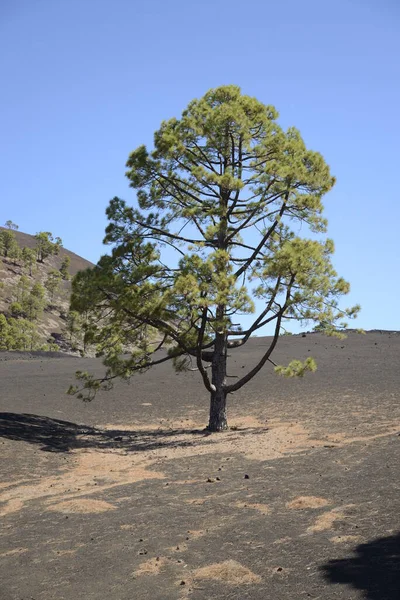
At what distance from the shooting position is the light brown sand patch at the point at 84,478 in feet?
43.3

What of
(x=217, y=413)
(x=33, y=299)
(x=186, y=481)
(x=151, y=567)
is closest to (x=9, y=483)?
(x=186, y=481)

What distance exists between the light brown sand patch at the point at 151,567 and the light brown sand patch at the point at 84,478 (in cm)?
448

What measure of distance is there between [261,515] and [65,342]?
4140 inches

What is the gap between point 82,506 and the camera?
12.0 m

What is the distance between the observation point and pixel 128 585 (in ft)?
26.1

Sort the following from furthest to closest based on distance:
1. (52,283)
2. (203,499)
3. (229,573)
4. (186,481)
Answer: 1. (52,283)
2. (186,481)
3. (203,499)
4. (229,573)

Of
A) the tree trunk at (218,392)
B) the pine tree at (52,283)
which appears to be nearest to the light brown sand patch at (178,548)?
the tree trunk at (218,392)

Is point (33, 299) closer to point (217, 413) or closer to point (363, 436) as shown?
point (217, 413)

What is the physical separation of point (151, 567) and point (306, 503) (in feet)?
10.8

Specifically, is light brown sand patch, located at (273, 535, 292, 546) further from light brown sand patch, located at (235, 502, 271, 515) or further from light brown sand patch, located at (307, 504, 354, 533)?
light brown sand patch, located at (235, 502, 271, 515)

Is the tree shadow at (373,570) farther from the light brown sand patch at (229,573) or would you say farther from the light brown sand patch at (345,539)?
the light brown sand patch at (229,573)

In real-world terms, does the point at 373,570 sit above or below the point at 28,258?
below

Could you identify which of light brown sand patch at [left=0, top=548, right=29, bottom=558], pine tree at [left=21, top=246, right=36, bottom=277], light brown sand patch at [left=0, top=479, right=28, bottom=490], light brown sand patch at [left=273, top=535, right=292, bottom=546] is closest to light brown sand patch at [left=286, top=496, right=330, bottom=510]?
light brown sand patch at [left=273, top=535, right=292, bottom=546]

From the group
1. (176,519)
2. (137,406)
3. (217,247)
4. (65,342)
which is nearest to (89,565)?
(176,519)
